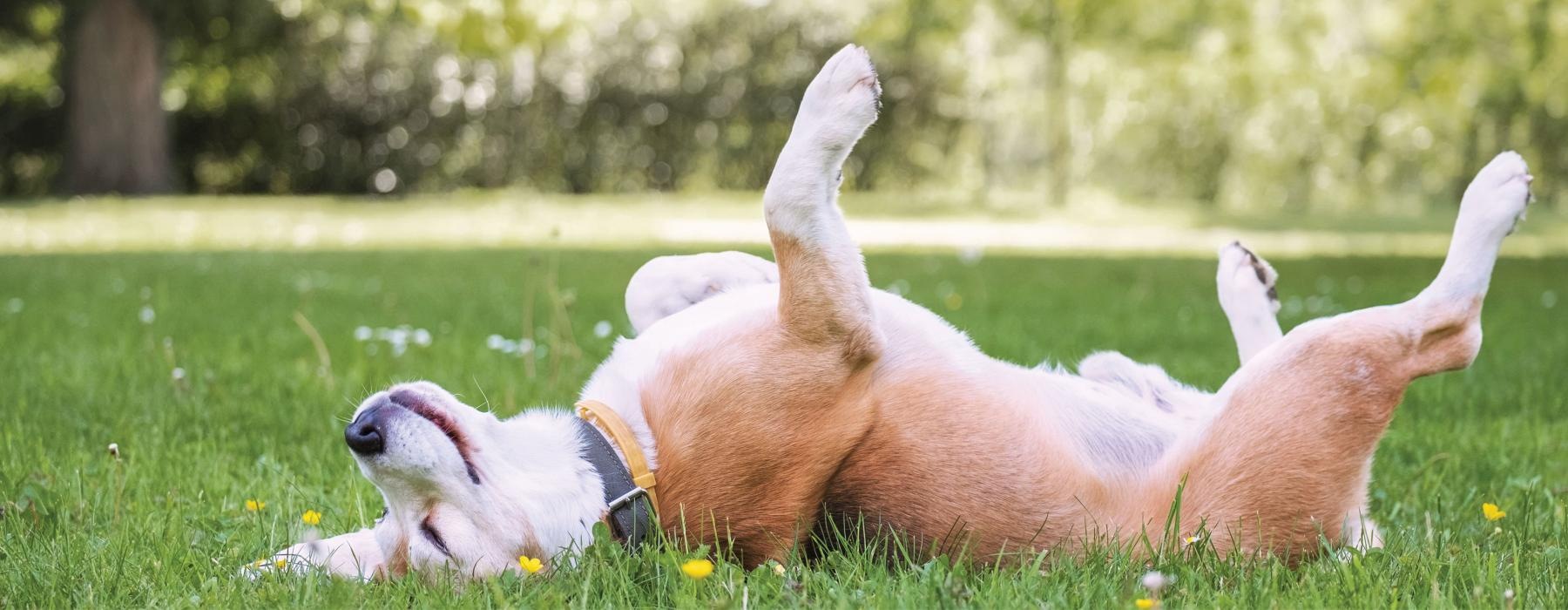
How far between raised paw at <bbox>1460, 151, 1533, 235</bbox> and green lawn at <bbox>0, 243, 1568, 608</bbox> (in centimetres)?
64

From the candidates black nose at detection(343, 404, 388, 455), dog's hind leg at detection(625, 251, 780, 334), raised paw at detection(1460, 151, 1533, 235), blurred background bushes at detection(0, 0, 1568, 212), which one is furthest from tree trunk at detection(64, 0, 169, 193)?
raised paw at detection(1460, 151, 1533, 235)

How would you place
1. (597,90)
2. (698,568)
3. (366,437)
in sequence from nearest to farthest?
1. (698,568)
2. (366,437)
3. (597,90)

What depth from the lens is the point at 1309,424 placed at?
102 inches

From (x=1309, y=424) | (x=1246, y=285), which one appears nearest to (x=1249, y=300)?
(x=1246, y=285)

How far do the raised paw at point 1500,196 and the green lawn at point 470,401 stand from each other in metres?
0.64

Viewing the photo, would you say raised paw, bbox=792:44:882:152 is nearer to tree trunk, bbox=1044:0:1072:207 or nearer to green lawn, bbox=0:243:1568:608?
green lawn, bbox=0:243:1568:608

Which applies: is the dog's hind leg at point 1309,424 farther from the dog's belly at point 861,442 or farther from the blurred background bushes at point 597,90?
the blurred background bushes at point 597,90

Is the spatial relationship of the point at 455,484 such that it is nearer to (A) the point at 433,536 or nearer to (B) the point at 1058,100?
(A) the point at 433,536

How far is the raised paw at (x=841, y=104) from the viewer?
9.24 feet

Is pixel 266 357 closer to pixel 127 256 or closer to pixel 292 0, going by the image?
pixel 127 256

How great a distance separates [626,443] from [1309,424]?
1.37m

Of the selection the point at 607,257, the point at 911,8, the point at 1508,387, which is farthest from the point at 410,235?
the point at 1508,387

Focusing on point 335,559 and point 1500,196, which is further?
point 1500,196

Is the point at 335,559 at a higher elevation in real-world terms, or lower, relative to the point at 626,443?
lower
